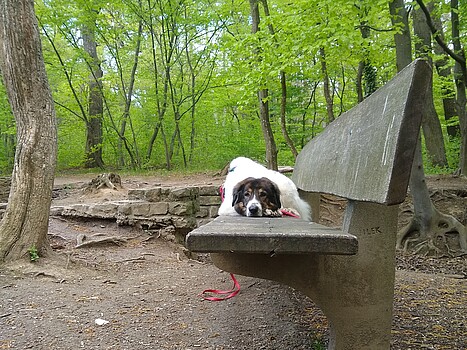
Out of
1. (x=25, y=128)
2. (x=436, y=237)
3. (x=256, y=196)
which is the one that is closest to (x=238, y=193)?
(x=256, y=196)

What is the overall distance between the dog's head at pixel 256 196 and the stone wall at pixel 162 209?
10.2 feet

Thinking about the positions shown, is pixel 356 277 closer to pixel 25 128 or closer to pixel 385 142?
pixel 385 142

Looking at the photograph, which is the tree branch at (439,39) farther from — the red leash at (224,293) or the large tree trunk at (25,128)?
the large tree trunk at (25,128)

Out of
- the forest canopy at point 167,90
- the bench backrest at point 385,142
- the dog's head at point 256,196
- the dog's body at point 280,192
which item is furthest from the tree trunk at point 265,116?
the bench backrest at point 385,142

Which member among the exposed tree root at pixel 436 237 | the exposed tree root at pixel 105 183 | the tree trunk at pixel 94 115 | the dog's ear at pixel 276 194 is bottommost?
the exposed tree root at pixel 436 237

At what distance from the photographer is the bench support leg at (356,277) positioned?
1.84 meters

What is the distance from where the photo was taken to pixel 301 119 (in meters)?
15.6

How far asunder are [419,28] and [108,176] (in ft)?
28.6

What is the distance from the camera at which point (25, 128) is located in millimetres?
4055

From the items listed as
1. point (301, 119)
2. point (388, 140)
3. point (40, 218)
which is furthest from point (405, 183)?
point (301, 119)

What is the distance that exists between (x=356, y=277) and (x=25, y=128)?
11.4 ft

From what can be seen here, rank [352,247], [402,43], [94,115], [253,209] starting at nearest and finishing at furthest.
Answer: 1. [352,247]
2. [253,209]
3. [402,43]
4. [94,115]

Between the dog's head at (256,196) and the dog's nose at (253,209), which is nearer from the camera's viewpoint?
the dog's nose at (253,209)

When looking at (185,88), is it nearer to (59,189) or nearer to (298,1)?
(59,189)
